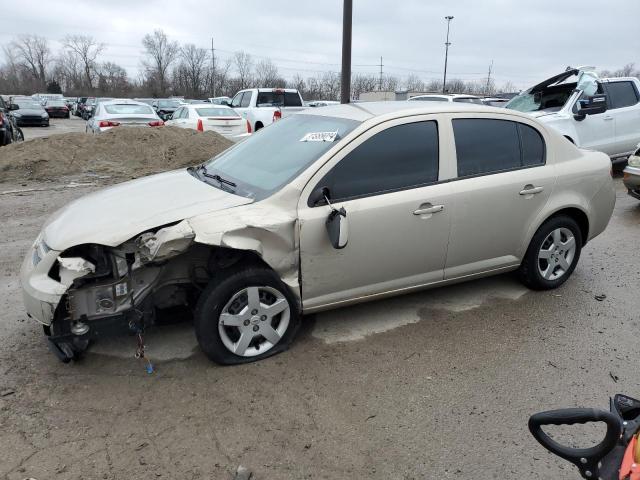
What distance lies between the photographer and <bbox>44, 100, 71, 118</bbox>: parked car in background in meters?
36.9

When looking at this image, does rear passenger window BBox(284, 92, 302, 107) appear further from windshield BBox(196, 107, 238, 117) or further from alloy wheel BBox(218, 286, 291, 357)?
alloy wheel BBox(218, 286, 291, 357)

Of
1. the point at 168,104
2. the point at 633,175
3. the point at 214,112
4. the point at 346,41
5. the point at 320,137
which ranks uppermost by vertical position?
the point at 346,41

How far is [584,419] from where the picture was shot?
1387mm

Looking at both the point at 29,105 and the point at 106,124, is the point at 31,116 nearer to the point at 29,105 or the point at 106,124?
the point at 29,105

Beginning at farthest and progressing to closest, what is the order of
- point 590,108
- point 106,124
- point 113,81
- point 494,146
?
point 113,81
point 106,124
point 590,108
point 494,146

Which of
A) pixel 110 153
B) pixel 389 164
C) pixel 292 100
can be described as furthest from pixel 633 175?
pixel 292 100

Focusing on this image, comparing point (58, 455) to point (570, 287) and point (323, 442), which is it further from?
point (570, 287)

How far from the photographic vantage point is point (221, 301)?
10.3ft

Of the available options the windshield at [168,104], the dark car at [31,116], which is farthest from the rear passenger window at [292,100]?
the dark car at [31,116]

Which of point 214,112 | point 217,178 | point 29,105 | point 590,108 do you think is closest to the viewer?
point 217,178

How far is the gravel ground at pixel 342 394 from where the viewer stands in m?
2.53

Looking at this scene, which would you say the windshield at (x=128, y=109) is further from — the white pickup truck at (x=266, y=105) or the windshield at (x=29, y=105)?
the windshield at (x=29, y=105)

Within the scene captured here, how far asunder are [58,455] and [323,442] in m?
1.38

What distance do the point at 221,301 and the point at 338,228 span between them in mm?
892
